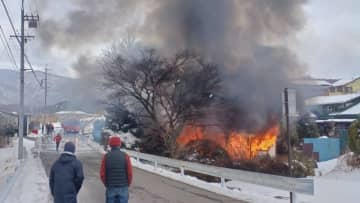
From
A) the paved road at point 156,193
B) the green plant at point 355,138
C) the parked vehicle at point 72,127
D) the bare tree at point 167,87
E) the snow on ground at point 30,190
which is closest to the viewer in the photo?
the snow on ground at point 30,190

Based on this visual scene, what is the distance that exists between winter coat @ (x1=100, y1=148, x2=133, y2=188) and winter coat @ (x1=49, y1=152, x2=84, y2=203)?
38 cm

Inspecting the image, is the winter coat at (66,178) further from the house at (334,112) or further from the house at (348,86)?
the house at (348,86)

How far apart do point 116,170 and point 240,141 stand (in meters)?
25.3

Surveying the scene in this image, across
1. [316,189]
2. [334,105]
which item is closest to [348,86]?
[334,105]

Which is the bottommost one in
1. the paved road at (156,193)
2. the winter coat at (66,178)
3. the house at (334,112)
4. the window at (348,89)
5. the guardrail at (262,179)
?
the paved road at (156,193)

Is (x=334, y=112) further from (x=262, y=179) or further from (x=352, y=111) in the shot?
(x=262, y=179)

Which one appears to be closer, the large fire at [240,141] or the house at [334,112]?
the large fire at [240,141]

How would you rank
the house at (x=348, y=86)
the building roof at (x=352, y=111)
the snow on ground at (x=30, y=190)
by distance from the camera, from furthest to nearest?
the house at (x=348, y=86), the building roof at (x=352, y=111), the snow on ground at (x=30, y=190)

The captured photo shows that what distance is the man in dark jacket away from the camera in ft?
23.6

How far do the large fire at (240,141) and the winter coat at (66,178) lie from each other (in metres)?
23.8

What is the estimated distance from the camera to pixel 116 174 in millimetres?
7367

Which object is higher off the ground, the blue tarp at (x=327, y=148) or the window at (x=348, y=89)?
the window at (x=348, y=89)

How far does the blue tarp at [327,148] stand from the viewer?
104 feet

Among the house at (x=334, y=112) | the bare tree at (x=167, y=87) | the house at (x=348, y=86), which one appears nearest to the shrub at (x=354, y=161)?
the bare tree at (x=167, y=87)
